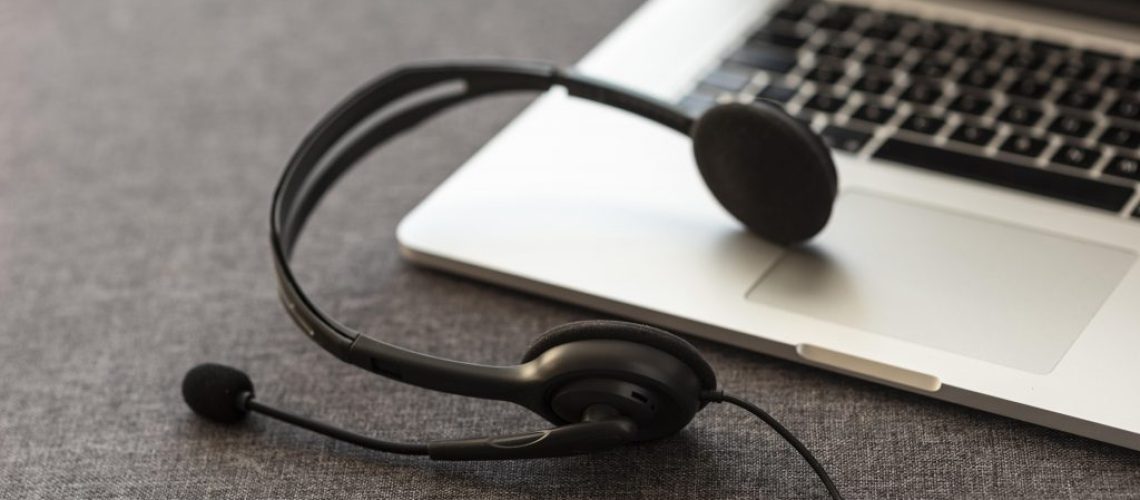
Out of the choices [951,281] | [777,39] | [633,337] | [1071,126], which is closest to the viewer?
[633,337]

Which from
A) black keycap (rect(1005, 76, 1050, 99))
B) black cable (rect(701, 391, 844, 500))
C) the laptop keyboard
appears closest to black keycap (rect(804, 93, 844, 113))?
the laptop keyboard

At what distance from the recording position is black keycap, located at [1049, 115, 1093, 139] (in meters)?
0.71

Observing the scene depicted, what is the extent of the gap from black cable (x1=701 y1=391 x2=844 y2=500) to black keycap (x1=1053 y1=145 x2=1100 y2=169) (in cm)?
26

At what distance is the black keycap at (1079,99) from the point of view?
2.39ft

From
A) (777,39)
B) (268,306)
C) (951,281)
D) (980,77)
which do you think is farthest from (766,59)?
(268,306)

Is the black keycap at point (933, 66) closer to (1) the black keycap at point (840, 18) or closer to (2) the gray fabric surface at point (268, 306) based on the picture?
(1) the black keycap at point (840, 18)

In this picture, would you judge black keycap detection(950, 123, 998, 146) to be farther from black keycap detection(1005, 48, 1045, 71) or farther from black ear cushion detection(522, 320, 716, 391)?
black ear cushion detection(522, 320, 716, 391)

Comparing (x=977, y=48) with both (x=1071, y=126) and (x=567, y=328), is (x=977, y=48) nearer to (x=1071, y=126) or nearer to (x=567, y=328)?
(x=1071, y=126)

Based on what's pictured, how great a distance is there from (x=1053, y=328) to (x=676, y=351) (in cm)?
19

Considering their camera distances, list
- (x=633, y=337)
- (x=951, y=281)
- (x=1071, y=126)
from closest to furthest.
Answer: (x=633, y=337) → (x=951, y=281) → (x=1071, y=126)

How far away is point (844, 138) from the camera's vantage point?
0.72 meters

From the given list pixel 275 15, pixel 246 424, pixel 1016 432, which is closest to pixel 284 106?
pixel 275 15

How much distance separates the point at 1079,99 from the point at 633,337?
38cm

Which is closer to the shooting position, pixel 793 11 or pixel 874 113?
pixel 874 113
